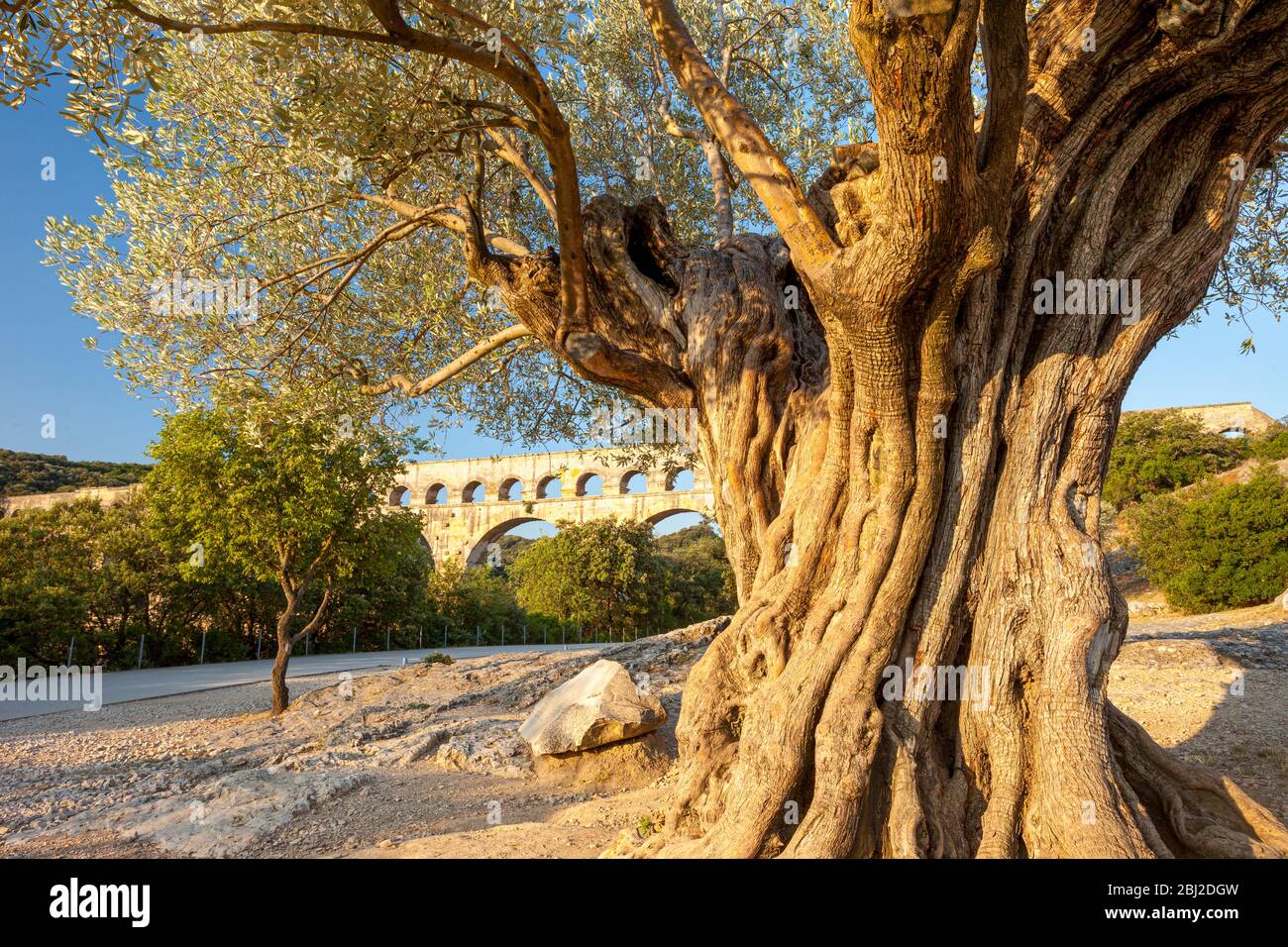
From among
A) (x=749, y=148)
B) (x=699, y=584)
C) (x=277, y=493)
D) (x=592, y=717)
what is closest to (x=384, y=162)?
(x=749, y=148)

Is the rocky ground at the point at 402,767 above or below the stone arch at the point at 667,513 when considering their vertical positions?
below

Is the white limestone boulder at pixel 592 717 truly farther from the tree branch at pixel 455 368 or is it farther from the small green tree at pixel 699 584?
the small green tree at pixel 699 584

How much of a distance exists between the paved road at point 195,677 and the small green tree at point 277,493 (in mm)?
3208

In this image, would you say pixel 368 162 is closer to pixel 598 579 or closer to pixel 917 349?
pixel 917 349

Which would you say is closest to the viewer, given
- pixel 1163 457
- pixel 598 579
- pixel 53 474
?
pixel 1163 457

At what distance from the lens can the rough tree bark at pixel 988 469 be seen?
3203 millimetres

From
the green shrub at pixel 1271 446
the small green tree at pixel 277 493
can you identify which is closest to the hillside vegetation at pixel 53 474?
the small green tree at pixel 277 493

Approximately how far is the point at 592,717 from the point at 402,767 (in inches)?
77.5

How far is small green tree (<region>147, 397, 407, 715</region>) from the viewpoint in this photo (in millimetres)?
11148

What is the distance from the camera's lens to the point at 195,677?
1593 cm

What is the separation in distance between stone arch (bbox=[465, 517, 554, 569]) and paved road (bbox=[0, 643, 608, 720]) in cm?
1239
